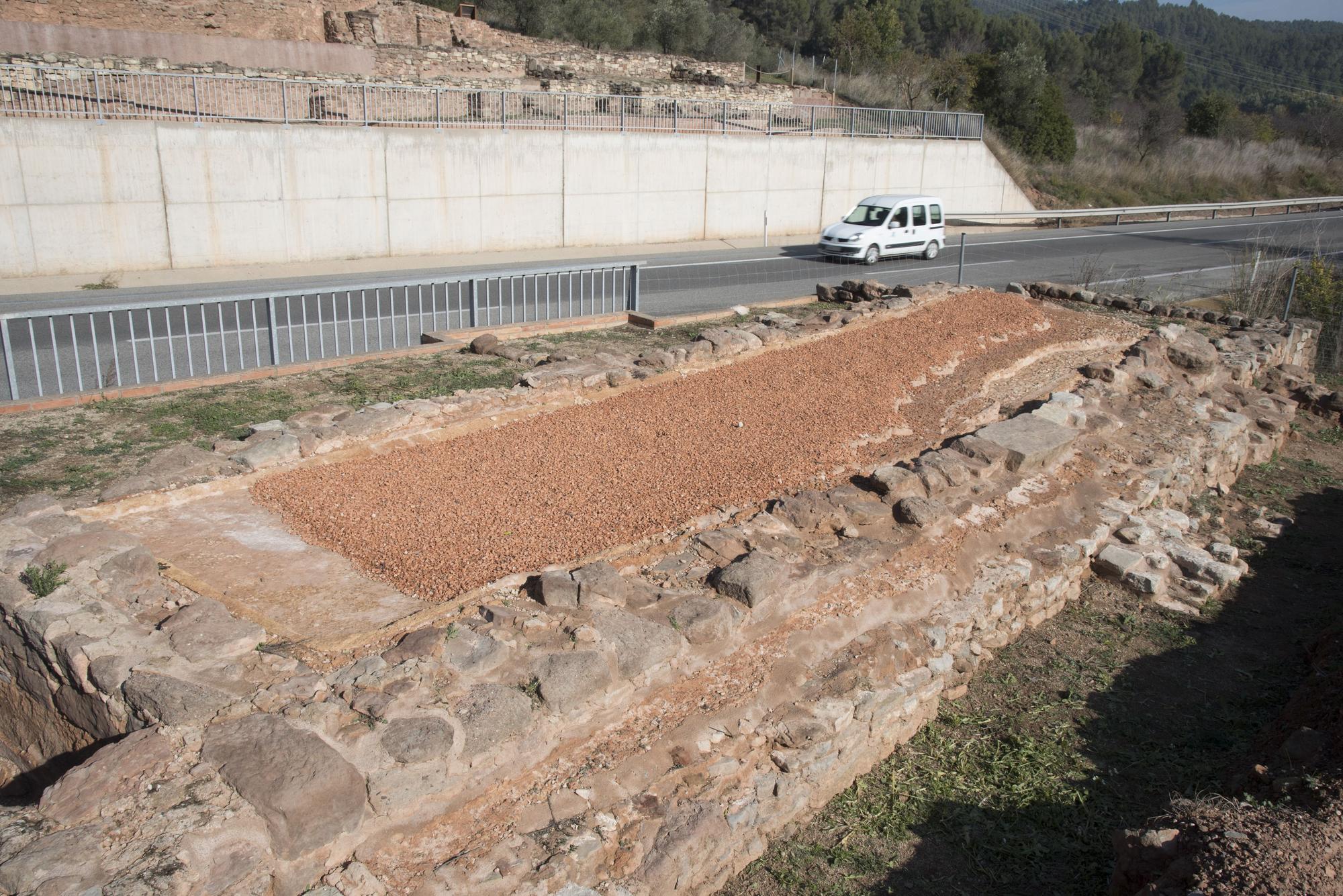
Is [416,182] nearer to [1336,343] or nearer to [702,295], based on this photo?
[702,295]

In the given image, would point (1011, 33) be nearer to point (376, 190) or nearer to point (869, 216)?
point (869, 216)

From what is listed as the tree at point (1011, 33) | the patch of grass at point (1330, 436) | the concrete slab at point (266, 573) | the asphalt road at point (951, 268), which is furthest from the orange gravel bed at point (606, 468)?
the tree at point (1011, 33)

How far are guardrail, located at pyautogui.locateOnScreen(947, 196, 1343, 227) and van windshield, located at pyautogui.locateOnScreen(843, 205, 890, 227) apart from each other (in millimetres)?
5178

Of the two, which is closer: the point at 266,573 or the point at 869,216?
the point at 266,573

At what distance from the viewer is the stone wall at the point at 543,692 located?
4172 mm

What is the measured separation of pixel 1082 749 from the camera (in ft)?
20.6

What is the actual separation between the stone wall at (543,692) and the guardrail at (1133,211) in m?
24.8

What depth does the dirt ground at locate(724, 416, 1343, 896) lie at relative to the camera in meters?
4.54

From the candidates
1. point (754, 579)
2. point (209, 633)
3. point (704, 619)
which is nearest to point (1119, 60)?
point (754, 579)

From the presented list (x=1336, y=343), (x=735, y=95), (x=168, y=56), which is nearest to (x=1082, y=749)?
(x=1336, y=343)

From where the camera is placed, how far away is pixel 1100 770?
609 cm

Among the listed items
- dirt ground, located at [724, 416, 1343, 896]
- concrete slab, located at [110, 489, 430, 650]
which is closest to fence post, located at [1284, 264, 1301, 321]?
dirt ground, located at [724, 416, 1343, 896]

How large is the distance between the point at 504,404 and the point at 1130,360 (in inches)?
309

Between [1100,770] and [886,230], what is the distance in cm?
2117
